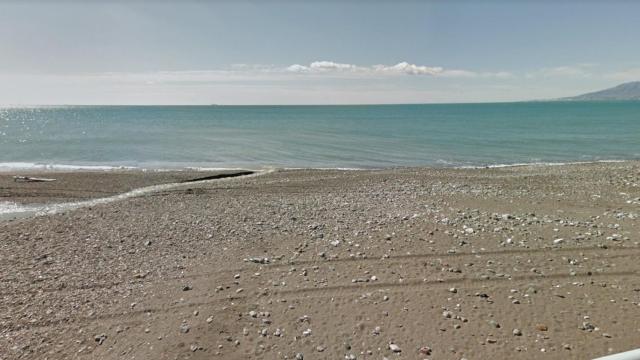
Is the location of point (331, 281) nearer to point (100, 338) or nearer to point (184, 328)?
point (184, 328)

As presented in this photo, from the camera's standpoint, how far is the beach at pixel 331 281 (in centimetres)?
593

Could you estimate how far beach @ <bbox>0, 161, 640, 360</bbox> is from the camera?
19.5ft

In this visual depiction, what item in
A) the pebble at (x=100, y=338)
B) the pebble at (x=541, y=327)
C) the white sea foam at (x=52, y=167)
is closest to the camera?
the pebble at (x=541, y=327)

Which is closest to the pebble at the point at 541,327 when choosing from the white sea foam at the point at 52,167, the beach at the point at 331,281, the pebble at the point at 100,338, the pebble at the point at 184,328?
the beach at the point at 331,281

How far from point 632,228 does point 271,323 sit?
9.68 metres

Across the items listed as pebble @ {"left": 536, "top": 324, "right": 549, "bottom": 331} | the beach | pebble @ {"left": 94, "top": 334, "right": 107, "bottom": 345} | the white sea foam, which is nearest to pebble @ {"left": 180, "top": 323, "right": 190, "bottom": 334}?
the beach

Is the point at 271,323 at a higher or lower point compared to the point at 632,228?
lower

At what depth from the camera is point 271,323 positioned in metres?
6.46

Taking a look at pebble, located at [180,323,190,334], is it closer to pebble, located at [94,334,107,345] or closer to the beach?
the beach

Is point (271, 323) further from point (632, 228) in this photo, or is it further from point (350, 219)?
point (632, 228)

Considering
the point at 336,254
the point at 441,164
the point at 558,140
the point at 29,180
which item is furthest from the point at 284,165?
the point at 558,140

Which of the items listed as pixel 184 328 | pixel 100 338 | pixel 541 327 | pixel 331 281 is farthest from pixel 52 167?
pixel 541 327

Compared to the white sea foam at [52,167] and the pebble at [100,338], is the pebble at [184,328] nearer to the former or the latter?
the pebble at [100,338]

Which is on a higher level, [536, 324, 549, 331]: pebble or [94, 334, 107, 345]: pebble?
[536, 324, 549, 331]: pebble
